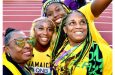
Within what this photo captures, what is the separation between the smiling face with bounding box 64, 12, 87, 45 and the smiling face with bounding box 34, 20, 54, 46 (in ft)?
0.62

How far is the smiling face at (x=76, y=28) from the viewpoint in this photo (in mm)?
1407

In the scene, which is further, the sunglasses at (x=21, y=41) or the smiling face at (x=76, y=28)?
the sunglasses at (x=21, y=41)

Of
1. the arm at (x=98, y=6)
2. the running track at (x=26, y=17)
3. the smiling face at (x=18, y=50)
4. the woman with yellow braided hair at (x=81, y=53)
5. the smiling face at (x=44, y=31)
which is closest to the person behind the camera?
the arm at (x=98, y=6)

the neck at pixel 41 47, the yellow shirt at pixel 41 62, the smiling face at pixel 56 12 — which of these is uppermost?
the smiling face at pixel 56 12

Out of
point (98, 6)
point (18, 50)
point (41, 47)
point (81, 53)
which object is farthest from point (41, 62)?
point (98, 6)

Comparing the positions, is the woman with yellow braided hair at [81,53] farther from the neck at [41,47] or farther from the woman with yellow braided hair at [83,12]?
the neck at [41,47]

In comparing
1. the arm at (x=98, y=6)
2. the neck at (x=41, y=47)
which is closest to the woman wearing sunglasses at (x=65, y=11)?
the arm at (x=98, y=6)

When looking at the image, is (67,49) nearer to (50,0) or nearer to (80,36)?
(80,36)

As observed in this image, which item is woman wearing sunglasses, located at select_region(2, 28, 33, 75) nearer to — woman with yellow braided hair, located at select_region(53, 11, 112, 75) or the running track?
woman with yellow braided hair, located at select_region(53, 11, 112, 75)

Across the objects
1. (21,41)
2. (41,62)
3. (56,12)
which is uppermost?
(56,12)

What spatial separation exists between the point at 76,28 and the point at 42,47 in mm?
320

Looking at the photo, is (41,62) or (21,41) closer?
(21,41)

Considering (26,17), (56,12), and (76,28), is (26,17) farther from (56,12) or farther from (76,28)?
(76,28)

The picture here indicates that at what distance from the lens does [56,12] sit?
1.73 meters
